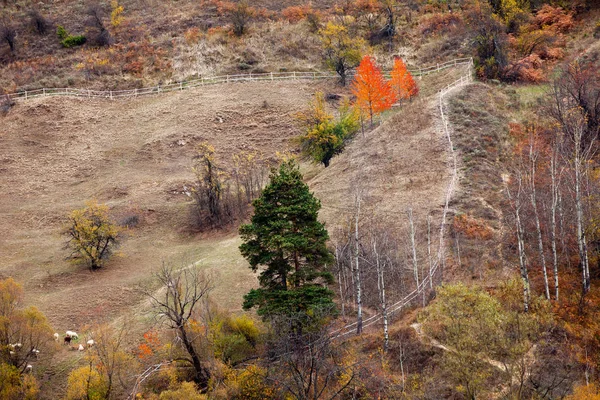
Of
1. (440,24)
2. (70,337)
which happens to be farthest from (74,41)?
(70,337)

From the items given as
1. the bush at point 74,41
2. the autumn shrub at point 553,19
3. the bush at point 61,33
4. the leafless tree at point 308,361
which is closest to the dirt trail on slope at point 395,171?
the leafless tree at point 308,361

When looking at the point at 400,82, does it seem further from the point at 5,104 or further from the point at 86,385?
the point at 5,104

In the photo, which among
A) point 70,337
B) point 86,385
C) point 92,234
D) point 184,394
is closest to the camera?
point 184,394

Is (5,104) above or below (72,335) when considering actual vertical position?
above

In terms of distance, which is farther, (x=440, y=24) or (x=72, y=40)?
(x=72, y=40)

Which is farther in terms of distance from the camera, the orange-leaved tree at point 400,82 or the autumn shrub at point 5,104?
the autumn shrub at point 5,104

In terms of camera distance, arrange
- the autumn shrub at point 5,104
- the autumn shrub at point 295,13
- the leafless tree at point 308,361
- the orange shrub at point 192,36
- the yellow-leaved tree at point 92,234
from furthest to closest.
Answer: the autumn shrub at point 295,13 < the orange shrub at point 192,36 < the autumn shrub at point 5,104 < the yellow-leaved tree at point 92,234 < the leafless tree at point 308,361

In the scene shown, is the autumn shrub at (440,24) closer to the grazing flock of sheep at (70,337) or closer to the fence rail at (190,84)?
the fence rail at (190,84)

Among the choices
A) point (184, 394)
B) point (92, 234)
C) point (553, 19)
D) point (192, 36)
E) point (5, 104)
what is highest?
point (192, 36)
